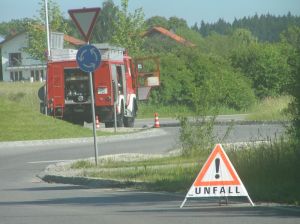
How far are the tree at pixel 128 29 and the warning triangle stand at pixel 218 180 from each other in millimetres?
62256

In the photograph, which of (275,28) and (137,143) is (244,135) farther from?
(275,28)

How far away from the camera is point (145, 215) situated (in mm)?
11867

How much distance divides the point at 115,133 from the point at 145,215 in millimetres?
21678

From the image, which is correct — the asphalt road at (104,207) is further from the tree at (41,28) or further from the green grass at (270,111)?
the tree at (41,28)

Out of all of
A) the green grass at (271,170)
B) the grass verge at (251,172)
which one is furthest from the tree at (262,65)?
the green grass at (271,170)

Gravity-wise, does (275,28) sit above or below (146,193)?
above

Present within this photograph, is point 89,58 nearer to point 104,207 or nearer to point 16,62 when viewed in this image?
point 104,207

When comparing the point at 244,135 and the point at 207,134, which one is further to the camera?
the point at 244,135

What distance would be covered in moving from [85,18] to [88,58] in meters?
0.93

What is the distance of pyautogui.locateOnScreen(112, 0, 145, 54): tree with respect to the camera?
7519cm

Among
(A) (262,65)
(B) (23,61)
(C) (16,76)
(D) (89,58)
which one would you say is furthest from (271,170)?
(C) (16,76)

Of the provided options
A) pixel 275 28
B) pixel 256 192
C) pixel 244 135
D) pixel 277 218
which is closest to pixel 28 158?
pixel 244 135

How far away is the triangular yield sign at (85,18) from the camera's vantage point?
19.7 m

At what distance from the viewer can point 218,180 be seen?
1226cm
